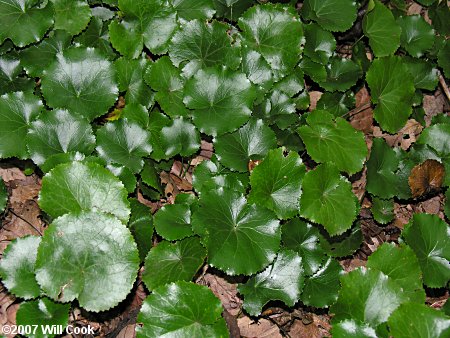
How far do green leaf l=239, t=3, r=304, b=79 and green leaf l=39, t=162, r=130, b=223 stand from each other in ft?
4.60

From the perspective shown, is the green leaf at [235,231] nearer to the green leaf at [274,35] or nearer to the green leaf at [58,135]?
the green leaf at [58,135]

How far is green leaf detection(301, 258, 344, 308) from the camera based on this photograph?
3066 mm

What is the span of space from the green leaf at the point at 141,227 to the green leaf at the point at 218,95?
0.67 meters

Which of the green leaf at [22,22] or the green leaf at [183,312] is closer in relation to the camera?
the green leaf at [183,312]

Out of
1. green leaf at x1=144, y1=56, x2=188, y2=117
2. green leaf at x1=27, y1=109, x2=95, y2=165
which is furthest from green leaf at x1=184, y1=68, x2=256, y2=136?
green leaf at x1=27, y1=109, x2=95, y2=165

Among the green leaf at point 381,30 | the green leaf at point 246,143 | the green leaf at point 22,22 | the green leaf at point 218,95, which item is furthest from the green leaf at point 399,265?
the green leaf at point 22,22

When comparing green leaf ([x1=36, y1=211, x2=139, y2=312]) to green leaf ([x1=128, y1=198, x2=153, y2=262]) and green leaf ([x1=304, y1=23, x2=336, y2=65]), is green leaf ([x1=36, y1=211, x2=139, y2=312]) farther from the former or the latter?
green leaf ([x1=304, y1=23, x2=336, y2=65])

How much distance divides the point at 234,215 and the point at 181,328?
26.0 inches

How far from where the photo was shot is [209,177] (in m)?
3.25

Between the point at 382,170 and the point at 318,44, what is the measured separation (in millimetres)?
1006

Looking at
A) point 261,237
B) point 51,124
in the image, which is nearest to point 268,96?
point 261,237

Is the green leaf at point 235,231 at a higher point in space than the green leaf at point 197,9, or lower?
lower

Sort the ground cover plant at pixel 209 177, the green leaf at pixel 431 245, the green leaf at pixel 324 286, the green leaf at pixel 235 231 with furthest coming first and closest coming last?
the green leaf at pixel 431 245 < the green leaf at pixel 324 286 < the green leaf at pixel 235 231 < the ground cover plant at pixel 209 177

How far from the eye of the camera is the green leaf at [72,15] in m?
3.48
